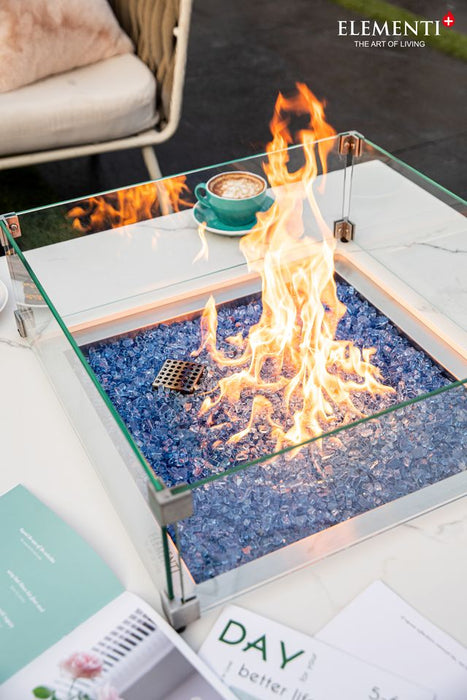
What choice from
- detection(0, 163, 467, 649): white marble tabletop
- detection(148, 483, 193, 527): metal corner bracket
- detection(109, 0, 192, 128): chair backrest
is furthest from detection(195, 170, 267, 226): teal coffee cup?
detection(148, 483, 193, 527): metal corner bracket

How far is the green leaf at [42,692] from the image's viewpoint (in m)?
0.87

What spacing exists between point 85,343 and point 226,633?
65 centimetres

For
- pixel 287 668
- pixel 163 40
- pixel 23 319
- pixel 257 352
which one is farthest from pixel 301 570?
pixel 163 40

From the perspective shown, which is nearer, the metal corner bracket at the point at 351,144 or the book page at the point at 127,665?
the book page at the point at 127,665

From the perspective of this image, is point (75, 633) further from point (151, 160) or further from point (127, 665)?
point (151, 160)

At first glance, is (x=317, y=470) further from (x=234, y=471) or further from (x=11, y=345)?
(x=11, y=345)

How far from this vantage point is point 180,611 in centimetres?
93

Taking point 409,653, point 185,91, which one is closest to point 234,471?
point 409,653

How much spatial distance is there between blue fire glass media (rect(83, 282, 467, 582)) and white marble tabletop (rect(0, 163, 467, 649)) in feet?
0.20

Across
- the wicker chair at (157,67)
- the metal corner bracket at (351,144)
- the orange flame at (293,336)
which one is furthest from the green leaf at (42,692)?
the wicker chair at (157,67)

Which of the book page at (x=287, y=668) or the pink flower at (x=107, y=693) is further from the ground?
the pink flower at (x=107, y=693)

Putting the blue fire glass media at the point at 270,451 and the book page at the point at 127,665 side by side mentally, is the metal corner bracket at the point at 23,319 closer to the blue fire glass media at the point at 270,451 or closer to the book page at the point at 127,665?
the blue fire glass media at the point at 270,451

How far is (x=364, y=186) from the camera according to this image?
1578mm

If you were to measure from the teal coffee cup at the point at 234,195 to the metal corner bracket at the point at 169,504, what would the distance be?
2.68 ft
